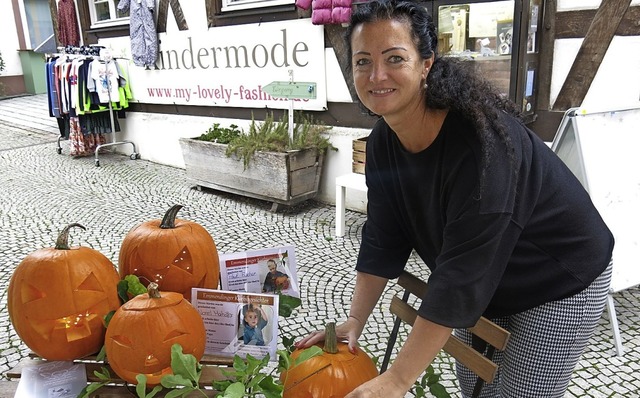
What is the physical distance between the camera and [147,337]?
1.28 m

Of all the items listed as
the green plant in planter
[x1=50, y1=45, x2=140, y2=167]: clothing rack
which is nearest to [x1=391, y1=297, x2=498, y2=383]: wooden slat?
the green plant in planter

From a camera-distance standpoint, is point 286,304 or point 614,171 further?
point 614,171

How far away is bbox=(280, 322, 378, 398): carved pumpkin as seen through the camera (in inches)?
50.6

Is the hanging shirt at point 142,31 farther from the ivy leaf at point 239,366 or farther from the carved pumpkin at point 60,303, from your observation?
the ivy leaf at point 239,366

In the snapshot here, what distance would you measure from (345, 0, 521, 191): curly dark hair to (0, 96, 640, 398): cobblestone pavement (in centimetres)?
166

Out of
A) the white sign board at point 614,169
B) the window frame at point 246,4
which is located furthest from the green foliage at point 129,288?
the window frame at point 246,4

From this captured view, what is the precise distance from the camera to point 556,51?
12.6 feet

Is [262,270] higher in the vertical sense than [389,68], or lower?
lower

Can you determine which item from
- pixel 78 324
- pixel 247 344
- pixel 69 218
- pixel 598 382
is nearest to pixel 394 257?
pixel 247 344

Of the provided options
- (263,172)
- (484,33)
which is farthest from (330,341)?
(263,172)

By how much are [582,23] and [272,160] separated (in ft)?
9.07

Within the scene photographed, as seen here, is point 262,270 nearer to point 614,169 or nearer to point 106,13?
point 614,169

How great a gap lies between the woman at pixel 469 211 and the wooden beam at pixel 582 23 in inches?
108

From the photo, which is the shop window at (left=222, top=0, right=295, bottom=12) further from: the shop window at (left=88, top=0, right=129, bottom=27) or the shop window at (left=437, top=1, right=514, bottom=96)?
the shop window at (left=88, top=0, right=129, bottom=27)
